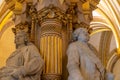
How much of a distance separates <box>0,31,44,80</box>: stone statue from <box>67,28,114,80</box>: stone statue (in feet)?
1.63

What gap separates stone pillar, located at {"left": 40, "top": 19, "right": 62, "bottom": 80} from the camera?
6625 millimetres

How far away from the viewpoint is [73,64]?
20.3 feet

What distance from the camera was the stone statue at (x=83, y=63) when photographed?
6.16 meters

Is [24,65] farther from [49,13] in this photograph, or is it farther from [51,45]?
[49,13]

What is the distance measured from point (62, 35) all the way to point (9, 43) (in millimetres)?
12095

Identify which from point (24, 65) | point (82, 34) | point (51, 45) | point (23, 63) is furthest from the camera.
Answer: point (51, 45)

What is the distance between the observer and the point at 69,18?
7.28 m

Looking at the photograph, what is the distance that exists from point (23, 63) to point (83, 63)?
0.96 meters

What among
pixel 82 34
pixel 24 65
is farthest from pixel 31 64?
pixel 82 34

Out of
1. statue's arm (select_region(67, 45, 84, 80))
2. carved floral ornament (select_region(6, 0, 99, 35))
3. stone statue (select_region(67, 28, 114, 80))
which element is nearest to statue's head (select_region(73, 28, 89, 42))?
stone statue (select_region(67, 28, 114, 80))

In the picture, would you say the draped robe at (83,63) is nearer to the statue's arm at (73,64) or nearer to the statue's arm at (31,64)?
the statue's arm at (73,64)

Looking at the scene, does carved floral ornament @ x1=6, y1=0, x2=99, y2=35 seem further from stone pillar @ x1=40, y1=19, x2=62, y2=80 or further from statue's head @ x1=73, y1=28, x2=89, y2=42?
statue's head @ x1=73, y1=28, x2=89, y2=42

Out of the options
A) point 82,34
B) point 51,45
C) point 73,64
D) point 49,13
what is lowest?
point 73,64

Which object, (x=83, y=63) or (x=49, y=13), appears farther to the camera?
(x=49, y=13)
